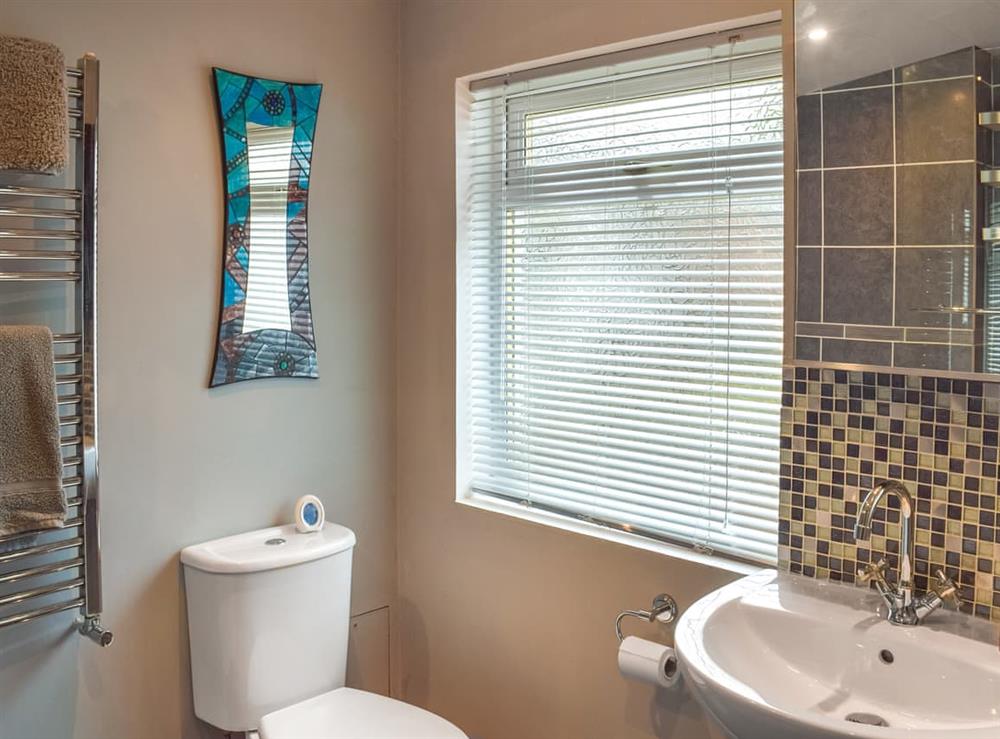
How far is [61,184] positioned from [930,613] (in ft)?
6.08

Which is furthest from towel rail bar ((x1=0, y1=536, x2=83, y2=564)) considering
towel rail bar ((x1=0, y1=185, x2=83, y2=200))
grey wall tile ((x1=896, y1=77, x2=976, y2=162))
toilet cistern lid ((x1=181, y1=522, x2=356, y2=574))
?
grey wall tile ((x1=896, y1=77, x2=976, y2=162))

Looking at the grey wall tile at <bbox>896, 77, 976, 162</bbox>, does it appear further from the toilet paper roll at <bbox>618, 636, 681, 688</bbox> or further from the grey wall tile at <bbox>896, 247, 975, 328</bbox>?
the toilet paper roll at <bbox>618, 636, 681, 688</bbox>

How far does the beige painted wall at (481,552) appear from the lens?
6.95ft

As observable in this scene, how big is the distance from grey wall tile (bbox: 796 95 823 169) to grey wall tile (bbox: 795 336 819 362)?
0.32 m

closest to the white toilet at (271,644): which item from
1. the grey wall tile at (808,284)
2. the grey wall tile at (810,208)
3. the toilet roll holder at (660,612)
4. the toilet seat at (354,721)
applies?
the toilet seat at (354,721)

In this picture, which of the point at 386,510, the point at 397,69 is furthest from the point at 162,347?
the point at 397,69

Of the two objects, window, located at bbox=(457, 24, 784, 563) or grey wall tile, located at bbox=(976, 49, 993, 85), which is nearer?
grey wall tile, located at bbox=(976, 49, 993, 85)

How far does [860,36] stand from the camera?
5.44 feet

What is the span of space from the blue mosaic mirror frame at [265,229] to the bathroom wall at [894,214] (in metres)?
1.24

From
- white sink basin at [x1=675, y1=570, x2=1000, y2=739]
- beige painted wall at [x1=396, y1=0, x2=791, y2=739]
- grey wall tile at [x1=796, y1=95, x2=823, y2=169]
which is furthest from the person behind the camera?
beige painted wall at [x1=396, y1=0, x2=791, y2=739]

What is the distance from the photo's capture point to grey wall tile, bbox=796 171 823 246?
1.73 metres

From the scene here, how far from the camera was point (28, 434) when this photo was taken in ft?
6.01

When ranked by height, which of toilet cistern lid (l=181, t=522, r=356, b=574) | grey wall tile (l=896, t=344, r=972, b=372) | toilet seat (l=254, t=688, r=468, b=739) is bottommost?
toilet seat (l=254, t=688, r=468, b=739)

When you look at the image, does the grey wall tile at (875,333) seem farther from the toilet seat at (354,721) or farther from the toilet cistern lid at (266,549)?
the toilet cistern lid at (266,549)
